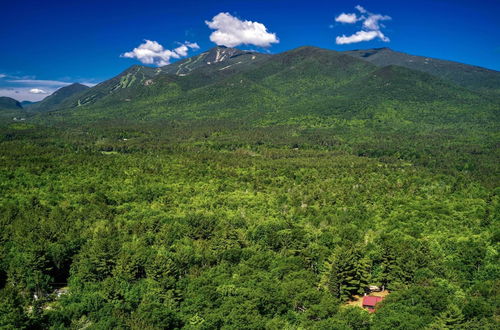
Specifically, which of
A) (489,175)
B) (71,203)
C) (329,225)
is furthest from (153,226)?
(489,175)

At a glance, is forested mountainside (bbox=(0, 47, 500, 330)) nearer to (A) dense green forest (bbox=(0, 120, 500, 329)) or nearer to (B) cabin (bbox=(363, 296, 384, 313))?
A: (A) dense green forest (bbox=(0, 120, 500, 329))

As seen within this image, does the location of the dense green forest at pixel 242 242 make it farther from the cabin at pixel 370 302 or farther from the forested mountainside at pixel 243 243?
the cabin at pixel 370 302

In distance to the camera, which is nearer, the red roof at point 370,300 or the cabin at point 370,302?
the cabin at point 370,302

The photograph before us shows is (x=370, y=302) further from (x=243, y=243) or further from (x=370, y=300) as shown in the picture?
(x=243, y=243)

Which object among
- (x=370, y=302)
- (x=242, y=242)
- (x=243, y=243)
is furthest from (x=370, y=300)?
(x=242, y=242)

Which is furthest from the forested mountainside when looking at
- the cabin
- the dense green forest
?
the cabin

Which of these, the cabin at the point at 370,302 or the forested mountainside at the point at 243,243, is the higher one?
the forested mountainside at the point at 243,243

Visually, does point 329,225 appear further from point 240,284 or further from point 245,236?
point 240,284

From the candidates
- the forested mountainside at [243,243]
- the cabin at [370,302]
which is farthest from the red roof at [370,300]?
the forested mountainside at [243,243]

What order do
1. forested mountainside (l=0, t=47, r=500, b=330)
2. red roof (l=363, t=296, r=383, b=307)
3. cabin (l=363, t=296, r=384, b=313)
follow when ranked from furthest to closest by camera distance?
red roof (l=363, t=296, r=383, b=307), cabin (l=363, t=296, r=384, b=313), forested mountainside (l=0, t=47, r=500, b=330)

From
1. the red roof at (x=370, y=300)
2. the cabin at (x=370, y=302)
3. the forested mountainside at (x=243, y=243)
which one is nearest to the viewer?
the forested mountainside at (x=243, y=243)

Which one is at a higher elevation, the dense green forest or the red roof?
the dense green forest
